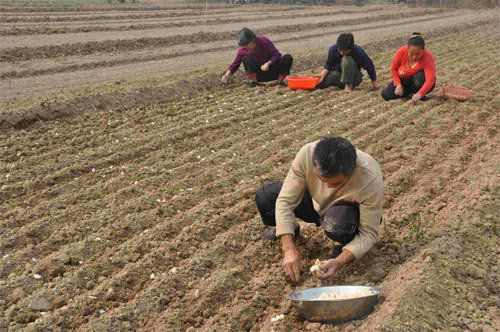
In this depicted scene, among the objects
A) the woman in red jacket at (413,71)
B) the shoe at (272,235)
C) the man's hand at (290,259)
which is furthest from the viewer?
the woman in red jacket at (413,71)

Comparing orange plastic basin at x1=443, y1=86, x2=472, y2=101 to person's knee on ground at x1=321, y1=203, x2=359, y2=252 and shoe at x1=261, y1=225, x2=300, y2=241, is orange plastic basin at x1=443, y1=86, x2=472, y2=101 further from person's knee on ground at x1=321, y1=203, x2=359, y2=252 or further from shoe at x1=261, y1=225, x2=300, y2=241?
person's knee on ground at x1=321, y1=203, x2=359, y2=252

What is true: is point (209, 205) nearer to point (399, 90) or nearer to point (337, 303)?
point (337, 303)

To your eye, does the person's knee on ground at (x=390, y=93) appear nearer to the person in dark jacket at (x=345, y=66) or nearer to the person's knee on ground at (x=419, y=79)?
the person's knee on ground at (x=419, y=79)

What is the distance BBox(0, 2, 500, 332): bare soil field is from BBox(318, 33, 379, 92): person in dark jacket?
202 mm

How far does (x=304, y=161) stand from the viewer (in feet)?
11.3

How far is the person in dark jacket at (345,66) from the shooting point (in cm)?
789

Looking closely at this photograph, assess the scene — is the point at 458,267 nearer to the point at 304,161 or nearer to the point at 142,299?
the point at 304,161

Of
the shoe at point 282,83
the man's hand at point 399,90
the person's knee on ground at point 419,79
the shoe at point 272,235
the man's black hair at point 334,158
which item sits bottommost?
the shoe at point 272,235

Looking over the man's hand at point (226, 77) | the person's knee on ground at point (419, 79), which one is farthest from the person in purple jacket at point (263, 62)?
the person's knee on ground at point (419, 79)

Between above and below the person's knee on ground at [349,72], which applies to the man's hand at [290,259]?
below

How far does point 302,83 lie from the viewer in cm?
849

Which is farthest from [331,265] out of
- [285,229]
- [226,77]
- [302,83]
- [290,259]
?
[226,77]

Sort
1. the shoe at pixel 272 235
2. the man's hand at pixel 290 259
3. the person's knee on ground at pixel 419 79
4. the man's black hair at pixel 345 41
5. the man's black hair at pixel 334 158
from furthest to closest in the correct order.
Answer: the man's black hair at pixel 345 41, the person's knee on ground at pixel 419 79, the shoe at pixel 272 235, the man's hand at pixel 290 259, the man's black hair at pixel 334 158

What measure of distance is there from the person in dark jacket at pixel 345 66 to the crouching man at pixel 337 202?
4643 mm
